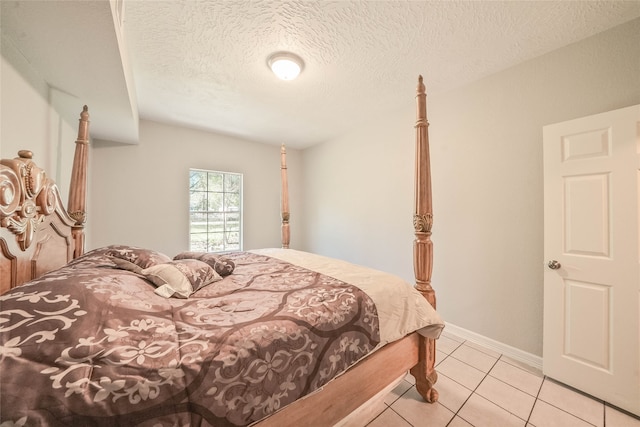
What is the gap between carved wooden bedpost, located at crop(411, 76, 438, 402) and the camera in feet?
4.92

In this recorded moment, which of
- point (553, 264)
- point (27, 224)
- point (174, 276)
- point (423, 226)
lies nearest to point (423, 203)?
point (423, 226)

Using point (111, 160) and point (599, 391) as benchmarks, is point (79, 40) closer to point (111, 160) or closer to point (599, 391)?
point (111, 160)

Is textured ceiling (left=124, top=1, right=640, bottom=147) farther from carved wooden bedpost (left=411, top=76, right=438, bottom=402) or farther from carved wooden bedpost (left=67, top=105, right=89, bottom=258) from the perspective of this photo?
carved wooden bedpost (left=67, top=105, right=89, bottom=258)

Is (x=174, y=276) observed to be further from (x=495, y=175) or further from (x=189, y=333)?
(x=495, y=175)

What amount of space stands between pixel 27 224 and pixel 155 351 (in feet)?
2.66

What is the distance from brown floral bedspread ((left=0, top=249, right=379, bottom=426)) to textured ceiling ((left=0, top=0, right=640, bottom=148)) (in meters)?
1.29

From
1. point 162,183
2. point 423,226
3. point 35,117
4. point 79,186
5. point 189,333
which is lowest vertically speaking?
point 189,333

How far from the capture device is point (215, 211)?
3889mm

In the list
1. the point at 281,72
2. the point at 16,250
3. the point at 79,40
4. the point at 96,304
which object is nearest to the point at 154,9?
the point at 79,40

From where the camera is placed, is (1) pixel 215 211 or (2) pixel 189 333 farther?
(1) pixel 215 211

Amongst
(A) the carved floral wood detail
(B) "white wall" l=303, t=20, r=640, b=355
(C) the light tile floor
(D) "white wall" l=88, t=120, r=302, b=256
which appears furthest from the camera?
(D) "white wall" l=88, t=120, r=302, b=256

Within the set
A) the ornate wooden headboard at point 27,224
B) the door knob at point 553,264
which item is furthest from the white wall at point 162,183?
the door knob at point 553,264

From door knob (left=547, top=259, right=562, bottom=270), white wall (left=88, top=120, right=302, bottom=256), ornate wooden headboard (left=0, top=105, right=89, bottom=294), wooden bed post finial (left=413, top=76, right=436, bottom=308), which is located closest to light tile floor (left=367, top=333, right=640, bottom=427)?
wooden bed post finial (left=413, top=76, right=436, bottom=308)

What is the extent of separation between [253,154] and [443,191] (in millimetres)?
3143
